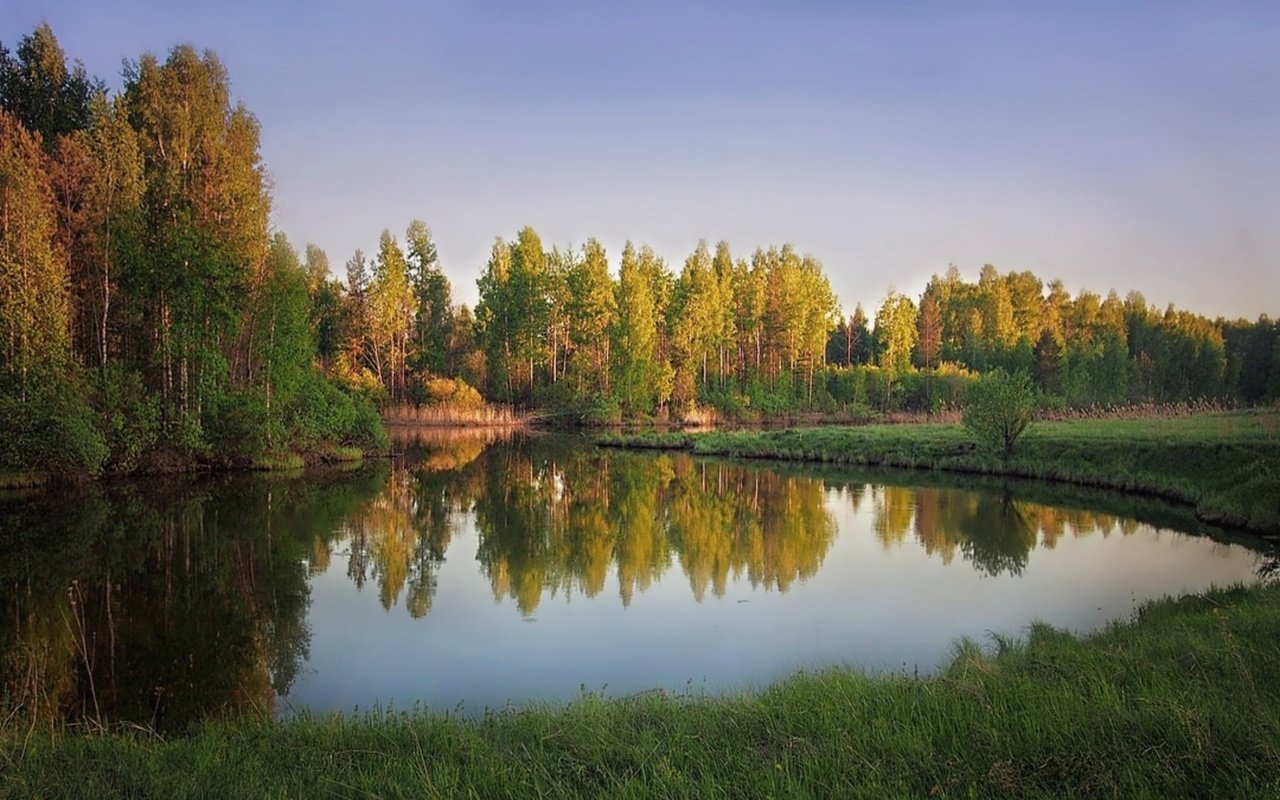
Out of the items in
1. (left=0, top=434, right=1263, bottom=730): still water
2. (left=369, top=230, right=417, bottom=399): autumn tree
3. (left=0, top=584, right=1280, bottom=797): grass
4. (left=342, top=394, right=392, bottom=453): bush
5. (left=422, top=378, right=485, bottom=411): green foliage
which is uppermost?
(left=369, top=230, right=417, bottom=399): autumn tree

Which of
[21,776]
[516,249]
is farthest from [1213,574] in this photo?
[516,249]

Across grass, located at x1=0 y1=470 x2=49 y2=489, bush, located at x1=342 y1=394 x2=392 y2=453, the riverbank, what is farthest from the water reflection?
the riverbank

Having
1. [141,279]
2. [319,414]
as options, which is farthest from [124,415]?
[319,414]

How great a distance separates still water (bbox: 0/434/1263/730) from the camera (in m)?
Result: 7.92

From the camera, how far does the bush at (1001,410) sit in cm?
2544

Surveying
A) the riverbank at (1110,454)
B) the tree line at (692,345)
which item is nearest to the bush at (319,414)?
the riverbank at (1110,454)

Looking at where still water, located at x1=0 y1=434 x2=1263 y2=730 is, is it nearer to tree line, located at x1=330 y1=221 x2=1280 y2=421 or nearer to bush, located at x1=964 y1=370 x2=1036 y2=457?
bush, located at x1=964 y1=370 x2=1036 y2=457

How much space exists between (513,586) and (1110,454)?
19959 mm

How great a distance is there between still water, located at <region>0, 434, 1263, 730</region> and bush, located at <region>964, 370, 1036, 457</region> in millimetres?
4533

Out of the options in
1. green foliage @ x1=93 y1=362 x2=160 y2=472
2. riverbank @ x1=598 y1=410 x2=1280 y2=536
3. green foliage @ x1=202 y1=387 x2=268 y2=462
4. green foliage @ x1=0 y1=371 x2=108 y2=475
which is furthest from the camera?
green foliage @ x1=202 y1=387 x2=268 y2=462

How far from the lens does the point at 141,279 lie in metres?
22.4

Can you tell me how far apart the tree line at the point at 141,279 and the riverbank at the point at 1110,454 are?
1755cm

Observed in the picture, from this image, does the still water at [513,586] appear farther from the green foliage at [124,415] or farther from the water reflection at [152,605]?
the green foliage at [124,415]

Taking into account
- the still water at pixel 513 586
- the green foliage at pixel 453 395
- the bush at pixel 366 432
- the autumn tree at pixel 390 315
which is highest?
the autumn tree at pixel 390 315
